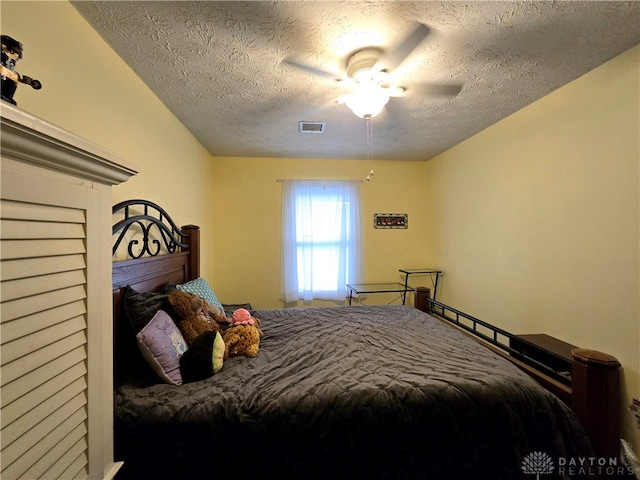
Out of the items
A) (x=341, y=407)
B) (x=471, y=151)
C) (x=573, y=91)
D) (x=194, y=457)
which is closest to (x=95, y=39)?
(x=194, y=457)

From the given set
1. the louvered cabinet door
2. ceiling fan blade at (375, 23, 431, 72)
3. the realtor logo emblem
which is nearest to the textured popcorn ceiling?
ceiling fan blade at (375, 23, 431, 72)

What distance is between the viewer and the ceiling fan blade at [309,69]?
60.1 inches

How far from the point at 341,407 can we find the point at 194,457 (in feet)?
2.02

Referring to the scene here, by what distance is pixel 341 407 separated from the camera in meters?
1.12

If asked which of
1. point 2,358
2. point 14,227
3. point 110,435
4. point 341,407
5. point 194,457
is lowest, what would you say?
point 194,457

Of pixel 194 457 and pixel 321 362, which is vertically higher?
pixel 321 362

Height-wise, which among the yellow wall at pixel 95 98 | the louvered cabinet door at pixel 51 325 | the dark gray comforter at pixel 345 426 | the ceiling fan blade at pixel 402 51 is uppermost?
the ceiling fan blade at pixel 402 51

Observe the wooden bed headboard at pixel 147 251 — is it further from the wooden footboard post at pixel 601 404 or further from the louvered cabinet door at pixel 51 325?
the wooden footboard post at pixel 601 404

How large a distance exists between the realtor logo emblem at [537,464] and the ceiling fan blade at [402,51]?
203 cm

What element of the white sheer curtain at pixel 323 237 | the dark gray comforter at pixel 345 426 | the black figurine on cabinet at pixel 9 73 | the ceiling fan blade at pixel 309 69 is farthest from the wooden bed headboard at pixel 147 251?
the white sheer curtain at pixel 323 237

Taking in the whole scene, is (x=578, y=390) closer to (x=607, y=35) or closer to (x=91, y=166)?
(x=607, y=35)

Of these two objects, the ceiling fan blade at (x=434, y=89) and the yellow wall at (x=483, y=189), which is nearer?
the yellow wall at (x=483, y=189)

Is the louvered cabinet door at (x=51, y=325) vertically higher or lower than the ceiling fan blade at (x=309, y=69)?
lower

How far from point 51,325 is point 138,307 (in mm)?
893
